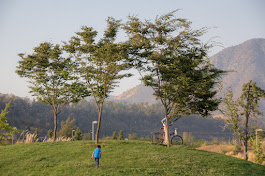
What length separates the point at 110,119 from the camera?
12044cm

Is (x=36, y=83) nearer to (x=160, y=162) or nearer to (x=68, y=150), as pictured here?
(x=68, y=150)

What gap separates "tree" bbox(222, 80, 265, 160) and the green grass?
9.33m

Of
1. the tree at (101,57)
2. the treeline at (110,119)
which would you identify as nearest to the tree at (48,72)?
the tree at (101,57)

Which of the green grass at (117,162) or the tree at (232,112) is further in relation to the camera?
the tree at (232,112)

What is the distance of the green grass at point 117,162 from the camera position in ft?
51.2

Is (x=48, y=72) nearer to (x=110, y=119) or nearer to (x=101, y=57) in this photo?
(x=101, y=57)

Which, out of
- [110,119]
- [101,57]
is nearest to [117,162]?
[101,57]

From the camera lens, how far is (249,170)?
1802 centimetres

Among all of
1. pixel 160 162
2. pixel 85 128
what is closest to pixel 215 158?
pixel 160 162

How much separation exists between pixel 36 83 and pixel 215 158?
1956 cm

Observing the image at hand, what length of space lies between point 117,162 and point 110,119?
10339 centimetres

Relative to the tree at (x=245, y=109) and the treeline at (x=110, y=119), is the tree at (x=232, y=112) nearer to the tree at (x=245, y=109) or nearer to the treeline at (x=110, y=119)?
the tree at (x=245, y=109)

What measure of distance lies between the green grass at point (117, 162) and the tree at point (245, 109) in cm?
933

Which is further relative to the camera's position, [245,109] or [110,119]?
[110,119]
